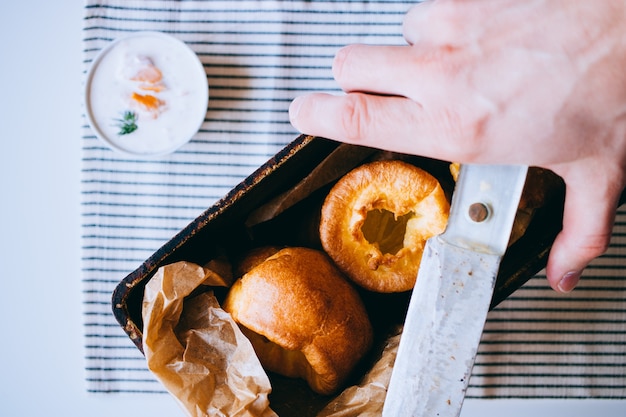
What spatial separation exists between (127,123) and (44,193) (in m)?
0.26

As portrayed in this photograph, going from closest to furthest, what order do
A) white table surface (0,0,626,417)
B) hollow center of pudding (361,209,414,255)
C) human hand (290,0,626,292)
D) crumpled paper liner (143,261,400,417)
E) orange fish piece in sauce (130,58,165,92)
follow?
1. human hand (290,0,626,292)
2. crumpled paper liner (143,261,400,417)
3. hollow center of pudding (361,209,414,255)
4. orange fish piece in sauce (130,58,165,92)
5. white table surface (0,0,626,417)

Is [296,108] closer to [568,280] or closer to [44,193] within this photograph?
[568,280]

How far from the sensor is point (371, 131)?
0.64 m

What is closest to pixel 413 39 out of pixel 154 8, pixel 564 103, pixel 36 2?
pixel 564 103

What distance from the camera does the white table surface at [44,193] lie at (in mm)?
1139

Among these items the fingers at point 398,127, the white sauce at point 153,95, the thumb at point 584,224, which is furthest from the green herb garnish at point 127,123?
the thumb at point 584,224

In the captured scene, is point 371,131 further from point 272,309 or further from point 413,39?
→ point 272,309

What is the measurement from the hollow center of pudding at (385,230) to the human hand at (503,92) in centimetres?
21

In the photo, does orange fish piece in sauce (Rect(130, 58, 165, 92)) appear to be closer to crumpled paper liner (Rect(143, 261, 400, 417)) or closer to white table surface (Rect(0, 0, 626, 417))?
white table surface (Rect(0, 0, 626, 417))

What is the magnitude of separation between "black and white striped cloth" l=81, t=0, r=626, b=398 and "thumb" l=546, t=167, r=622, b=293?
0.37 metres

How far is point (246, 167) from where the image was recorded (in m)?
1.08

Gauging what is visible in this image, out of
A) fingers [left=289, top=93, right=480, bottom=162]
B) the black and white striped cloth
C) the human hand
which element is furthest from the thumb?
the black and white striped cloth

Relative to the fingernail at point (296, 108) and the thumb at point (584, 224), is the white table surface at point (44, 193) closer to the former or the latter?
the fingernail at point (296, 108)

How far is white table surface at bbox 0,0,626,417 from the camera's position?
1139 mm
